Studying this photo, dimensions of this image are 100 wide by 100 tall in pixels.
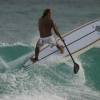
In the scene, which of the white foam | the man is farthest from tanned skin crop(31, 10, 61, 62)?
the white foam

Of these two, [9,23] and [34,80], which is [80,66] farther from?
[9,23]

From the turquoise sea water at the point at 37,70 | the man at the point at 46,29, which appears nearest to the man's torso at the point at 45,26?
the man at the point at 46,29

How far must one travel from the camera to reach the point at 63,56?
1190cm

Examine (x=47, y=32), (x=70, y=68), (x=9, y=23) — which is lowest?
(x=70, y=68)

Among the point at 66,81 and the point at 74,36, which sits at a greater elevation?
the point at 74,36

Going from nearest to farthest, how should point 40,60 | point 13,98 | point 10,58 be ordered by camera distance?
point 13,98, point 40,60, point 10,58

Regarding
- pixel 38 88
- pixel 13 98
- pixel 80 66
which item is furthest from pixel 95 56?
pixel 13 98

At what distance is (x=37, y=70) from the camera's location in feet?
38.6

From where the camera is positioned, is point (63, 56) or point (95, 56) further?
point (95, 56)

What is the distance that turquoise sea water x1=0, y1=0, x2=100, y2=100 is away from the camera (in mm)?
10664

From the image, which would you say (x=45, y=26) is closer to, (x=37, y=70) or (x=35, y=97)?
(x=37, y=70)

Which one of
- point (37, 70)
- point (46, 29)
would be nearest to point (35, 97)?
point (37, 70)

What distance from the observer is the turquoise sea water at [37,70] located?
1066cm

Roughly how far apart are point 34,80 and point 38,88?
1.54 ft
